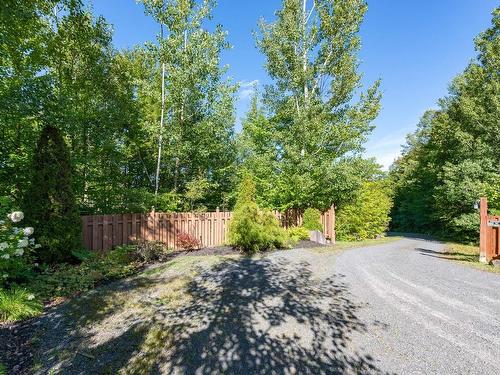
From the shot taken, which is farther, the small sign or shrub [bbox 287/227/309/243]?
shrub [bbox 287/227/309/243]

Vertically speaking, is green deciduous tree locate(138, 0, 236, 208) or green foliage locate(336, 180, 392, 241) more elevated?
green deciduous tree locate(138, 0, 236, 208)

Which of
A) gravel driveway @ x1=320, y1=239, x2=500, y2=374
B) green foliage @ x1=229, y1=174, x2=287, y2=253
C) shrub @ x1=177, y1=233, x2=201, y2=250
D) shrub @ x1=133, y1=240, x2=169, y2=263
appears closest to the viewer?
gravel driveway @ x1=320, y1=239, x2=500, y2=374

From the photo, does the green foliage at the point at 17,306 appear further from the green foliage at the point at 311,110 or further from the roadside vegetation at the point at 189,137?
the green foliage at the point at 311,110

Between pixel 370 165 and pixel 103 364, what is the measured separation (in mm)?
14186

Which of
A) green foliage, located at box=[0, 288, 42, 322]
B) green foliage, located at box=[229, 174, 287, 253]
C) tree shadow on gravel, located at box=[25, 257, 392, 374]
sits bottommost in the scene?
tree shadow on gravel, located at box=[25, 257, 392, 374]

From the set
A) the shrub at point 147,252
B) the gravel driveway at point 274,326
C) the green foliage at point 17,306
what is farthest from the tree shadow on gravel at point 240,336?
the shrub at point 147,252

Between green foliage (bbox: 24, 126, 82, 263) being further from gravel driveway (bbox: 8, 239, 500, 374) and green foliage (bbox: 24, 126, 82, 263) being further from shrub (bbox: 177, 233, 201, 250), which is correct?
shrub (bbox: 177, 233, 201, 250)

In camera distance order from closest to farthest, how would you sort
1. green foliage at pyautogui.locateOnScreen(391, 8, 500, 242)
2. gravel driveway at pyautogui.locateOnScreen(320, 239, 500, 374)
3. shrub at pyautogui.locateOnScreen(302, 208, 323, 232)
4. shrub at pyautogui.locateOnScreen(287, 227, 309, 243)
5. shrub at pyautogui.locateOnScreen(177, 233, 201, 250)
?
gravel driveway at pyautogui.locateOnScreen(320, 239, 500, 374)
shrub at pyautogui.locateOnScreen(177, 233, 201, 250)
shrub at pyautogui.locateOnScreen(287, 227, 309, 243)
shrub at pyautogui.locateOnScreen(302, 208, 323, 232)
green foliage at pyautogui.locateOnScreen(391, 8, 500, 242)

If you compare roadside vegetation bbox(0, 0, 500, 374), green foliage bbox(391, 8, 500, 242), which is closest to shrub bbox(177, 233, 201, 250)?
roadside vegetation bbox(0, 0, 500, 374)

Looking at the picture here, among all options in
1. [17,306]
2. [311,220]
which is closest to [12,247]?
[17,306]

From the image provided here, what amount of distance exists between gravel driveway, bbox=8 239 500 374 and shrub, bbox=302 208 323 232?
6041 mm

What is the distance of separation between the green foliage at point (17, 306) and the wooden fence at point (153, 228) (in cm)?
427

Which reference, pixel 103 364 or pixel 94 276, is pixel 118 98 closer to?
pixel 94 276

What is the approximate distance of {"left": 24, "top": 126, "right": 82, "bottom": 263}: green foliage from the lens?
6.71 metres
